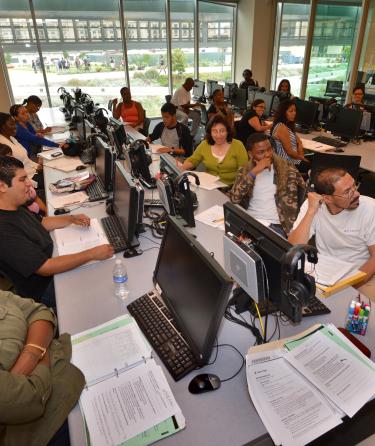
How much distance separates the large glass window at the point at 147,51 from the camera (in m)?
7.61

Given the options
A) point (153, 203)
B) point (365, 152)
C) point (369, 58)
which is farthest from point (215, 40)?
point (153, 203)

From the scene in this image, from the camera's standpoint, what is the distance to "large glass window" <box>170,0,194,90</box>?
790 cm

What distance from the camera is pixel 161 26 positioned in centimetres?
788

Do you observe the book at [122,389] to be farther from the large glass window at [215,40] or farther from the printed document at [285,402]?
the large glass window at [215,40]

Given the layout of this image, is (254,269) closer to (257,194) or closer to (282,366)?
(282,366)

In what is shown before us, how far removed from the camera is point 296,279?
1257 mm

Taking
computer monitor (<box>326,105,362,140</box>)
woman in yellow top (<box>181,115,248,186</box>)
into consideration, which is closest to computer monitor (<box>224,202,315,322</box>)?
woman in yellow top (<box>181,115,248,186</box>)

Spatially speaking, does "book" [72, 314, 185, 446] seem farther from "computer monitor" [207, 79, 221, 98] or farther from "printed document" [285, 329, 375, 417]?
"computer monitor" [207, 79, 221, 98]

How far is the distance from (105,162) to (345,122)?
3.63 meters

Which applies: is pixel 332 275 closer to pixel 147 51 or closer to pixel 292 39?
pixel 147 51

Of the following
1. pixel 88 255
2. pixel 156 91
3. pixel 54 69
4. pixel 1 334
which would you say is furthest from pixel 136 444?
pixel 156 91

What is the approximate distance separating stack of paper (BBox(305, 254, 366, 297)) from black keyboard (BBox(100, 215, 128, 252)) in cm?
113

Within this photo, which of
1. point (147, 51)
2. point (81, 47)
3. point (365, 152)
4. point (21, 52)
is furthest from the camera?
point (147, 51)

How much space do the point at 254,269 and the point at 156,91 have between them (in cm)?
809
